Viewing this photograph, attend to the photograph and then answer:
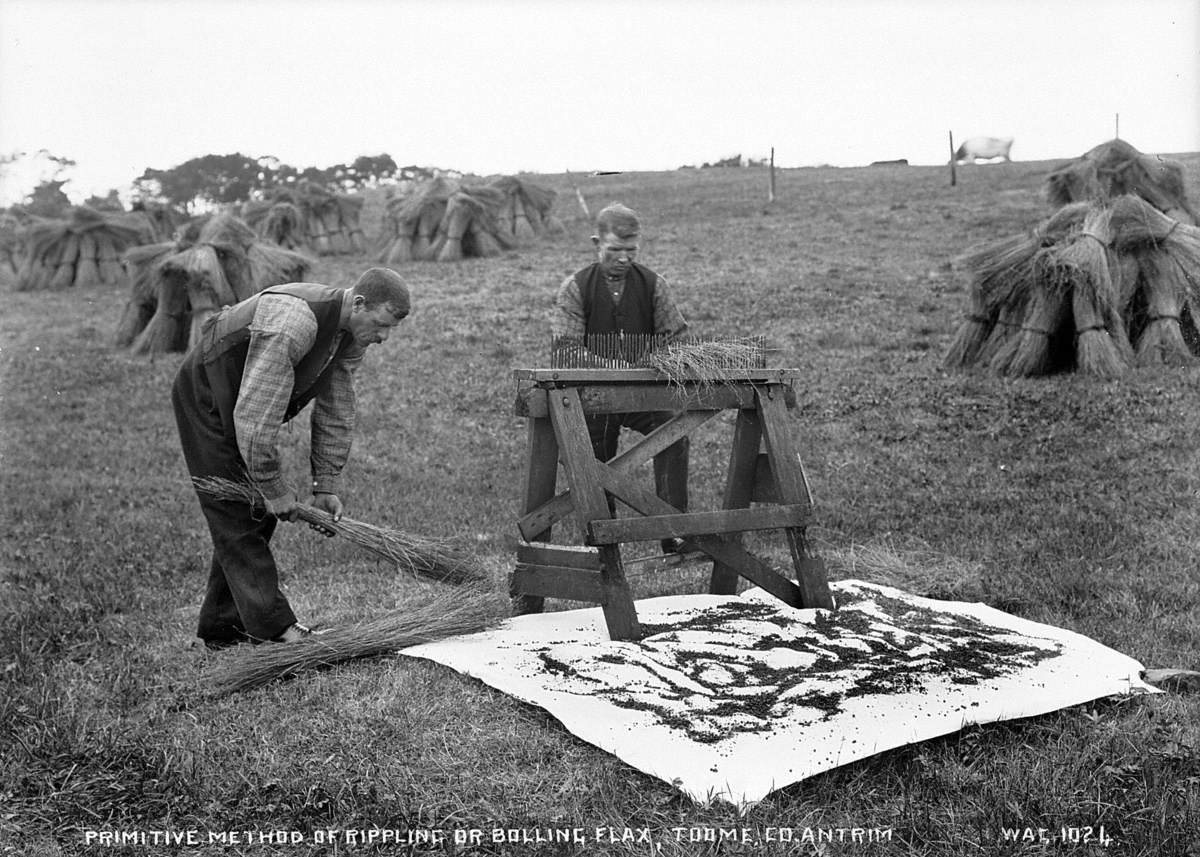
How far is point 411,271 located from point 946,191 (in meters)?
12.1

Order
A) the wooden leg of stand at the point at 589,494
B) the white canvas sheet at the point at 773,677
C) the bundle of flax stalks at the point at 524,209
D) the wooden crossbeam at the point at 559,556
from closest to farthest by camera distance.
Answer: the white canvas sheet at the point at 773,677 < the wooden leg of stand at the point at 589,494 < the wooden crossbeam at the point at 559,556 < the bundle of flax stalks at the point at 524,209

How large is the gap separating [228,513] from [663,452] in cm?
230

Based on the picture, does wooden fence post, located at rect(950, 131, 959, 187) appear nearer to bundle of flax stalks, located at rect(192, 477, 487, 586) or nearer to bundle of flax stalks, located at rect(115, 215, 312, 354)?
bundle of flax stalks, located at rect(115, 215, 312, 354)

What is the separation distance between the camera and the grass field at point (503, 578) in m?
3.48

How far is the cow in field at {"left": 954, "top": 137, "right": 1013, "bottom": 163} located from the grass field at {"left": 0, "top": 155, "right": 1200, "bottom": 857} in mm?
17501

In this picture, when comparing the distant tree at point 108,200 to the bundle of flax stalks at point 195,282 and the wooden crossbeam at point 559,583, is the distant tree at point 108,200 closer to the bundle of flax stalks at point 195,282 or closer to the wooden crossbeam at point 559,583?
the bundle of flax stalks at point 195,282

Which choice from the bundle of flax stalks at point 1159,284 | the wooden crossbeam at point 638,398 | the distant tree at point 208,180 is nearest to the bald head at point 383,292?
the wooden crossbeam at point 638,398

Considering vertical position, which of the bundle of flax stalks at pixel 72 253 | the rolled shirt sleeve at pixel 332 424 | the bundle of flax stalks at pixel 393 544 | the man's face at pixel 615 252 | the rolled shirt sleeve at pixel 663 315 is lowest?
the bundle of flax stalks at pixel 393 544

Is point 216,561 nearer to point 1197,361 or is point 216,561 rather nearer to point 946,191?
point 1197,361

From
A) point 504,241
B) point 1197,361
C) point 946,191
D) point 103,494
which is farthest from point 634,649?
point 946,191

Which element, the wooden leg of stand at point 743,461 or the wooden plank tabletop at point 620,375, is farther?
the wooden leg of stand at point 743,461

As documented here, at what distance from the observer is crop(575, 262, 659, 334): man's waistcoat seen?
6.11 m

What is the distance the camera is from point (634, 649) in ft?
15.5

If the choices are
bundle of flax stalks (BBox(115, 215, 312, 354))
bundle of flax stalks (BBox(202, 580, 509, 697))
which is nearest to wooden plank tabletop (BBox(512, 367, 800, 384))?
bundle of flax stalks (BBox(202, 580, 509, 697))
